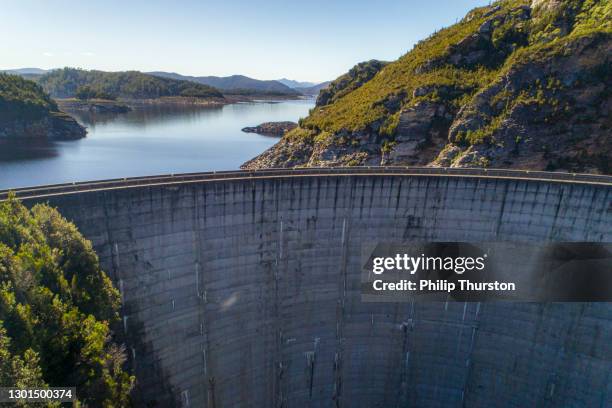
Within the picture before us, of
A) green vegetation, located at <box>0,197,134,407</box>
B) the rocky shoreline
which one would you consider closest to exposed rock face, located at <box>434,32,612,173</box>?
green vegetation, located at <box>0,197,134,407</box>

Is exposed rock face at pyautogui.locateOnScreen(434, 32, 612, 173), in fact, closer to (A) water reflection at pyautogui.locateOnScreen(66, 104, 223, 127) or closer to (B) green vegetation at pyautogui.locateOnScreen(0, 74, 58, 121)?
(B) green vegetation at pyautogui.locateOnScreen(0, 74, 58, 121)

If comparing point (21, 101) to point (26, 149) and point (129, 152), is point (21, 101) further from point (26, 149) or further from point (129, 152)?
point (129, 152)

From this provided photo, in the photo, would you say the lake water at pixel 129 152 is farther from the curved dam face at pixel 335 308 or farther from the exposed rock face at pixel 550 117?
the exposed rock face at pixel 550 117

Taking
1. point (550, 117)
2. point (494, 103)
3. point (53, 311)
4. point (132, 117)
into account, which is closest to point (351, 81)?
point (494, 103)

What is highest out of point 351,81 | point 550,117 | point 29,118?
point 351,81

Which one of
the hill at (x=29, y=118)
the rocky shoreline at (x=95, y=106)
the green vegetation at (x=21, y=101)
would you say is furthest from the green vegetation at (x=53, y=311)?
the rocky shoreline at (x=95, y=106)

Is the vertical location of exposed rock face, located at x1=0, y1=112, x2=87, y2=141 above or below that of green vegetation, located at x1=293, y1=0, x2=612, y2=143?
below
